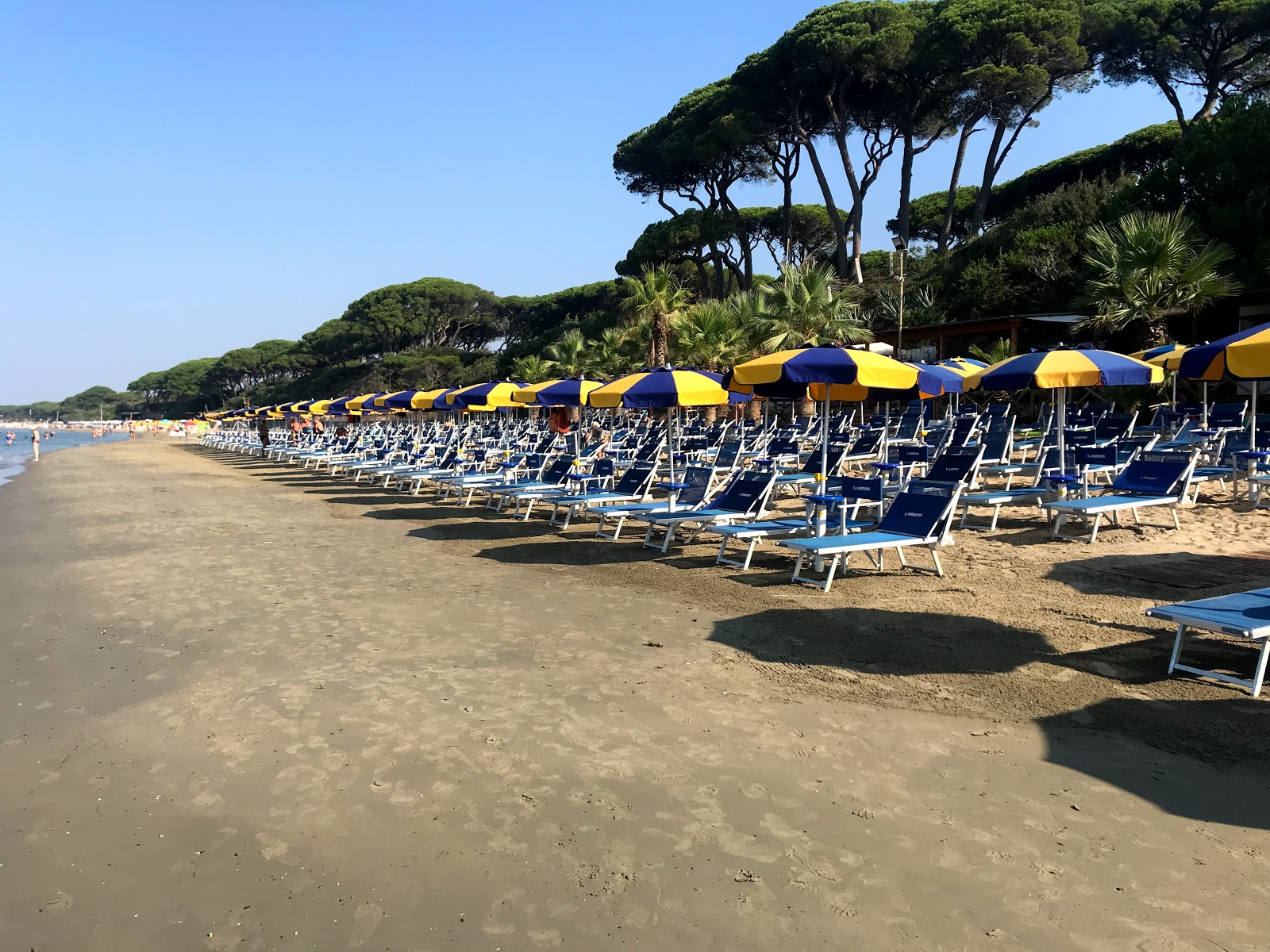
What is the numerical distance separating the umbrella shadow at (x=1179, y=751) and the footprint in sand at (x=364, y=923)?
2689 mm

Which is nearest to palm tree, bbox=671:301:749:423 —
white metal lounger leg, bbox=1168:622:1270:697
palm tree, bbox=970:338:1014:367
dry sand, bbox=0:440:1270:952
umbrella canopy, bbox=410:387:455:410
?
palm tree, bbox=970:338:1014:367

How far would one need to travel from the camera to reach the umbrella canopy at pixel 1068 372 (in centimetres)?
913

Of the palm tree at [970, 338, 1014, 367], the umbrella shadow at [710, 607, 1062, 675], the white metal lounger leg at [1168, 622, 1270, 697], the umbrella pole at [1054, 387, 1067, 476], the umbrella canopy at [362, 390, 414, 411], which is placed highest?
the palm tree at [970, 338, 1014, 367]

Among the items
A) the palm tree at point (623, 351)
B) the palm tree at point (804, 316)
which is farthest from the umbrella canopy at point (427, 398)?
the palm tree at point (623, 351)

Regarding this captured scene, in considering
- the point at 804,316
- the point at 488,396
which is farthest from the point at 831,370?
the point at 804,316

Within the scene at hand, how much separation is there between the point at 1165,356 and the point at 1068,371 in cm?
502

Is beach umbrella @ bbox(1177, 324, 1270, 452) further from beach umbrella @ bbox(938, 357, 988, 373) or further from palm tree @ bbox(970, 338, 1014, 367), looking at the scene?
palm tree @ bbox(970, 338, 1014, 367)

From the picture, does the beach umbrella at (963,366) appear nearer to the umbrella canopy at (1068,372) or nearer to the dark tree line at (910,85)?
the umbrella canopy at (1068,372)

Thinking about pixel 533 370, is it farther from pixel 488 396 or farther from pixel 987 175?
pixel 488 396

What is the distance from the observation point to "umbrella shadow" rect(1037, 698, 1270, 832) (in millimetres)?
3367

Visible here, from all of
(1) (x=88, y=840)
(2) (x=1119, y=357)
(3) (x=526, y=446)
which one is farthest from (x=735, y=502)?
(3) (x=526, y=446)

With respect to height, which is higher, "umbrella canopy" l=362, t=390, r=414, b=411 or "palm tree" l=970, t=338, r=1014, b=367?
"palm tree" l=970, t=338, r=1014, b=367

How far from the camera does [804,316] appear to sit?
76.0 ft

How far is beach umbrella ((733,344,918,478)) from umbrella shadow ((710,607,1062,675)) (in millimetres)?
2226
